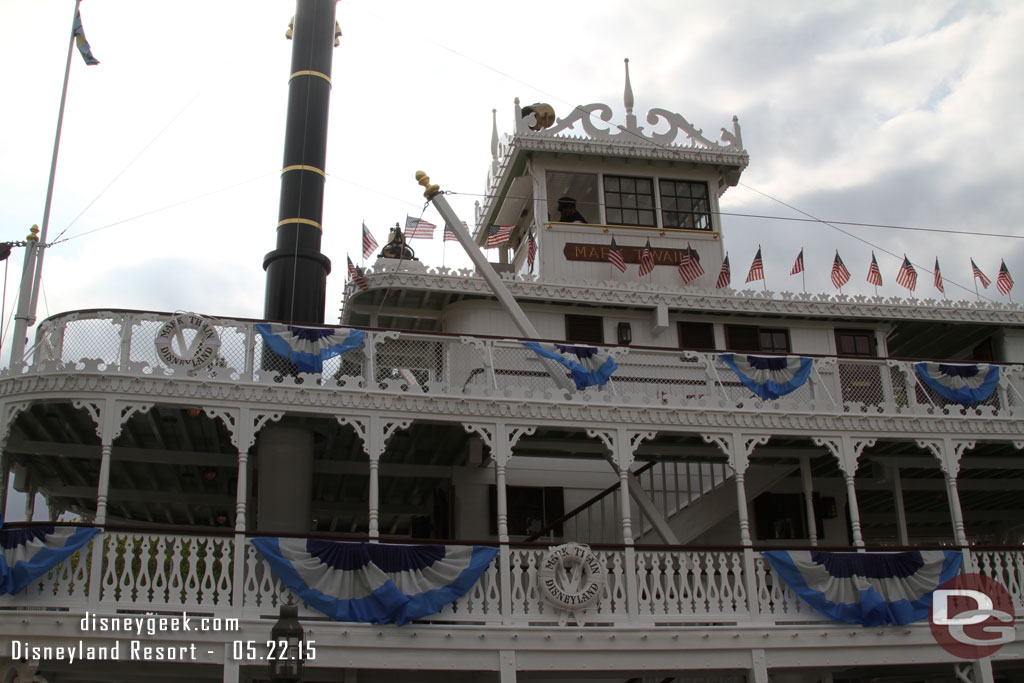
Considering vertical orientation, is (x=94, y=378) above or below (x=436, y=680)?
above

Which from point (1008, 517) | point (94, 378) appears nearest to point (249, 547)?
point (94, 378)

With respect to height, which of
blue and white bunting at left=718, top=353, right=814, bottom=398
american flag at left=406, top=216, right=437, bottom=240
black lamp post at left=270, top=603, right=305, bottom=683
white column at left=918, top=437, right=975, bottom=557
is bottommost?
black lamp post at left=270, top=603, right=305, bottom=683

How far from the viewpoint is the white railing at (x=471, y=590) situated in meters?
14.3

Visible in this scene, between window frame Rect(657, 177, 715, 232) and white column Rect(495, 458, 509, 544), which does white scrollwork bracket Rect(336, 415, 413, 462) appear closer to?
white column Rect(495, 458, 509, 544)

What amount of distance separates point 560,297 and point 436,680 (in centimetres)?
820

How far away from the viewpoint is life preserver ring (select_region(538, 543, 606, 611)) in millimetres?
15695

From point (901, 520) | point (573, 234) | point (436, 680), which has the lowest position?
point (436, 680)

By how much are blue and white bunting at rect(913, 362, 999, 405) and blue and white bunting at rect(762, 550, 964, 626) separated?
10.5 feet

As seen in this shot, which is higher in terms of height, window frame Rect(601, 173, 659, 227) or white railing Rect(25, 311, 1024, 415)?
window frame Rect(601, 173, 659, 227)

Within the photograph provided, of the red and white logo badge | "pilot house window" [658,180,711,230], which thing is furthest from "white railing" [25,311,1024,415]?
"pilot house window" [658,180,711,230]

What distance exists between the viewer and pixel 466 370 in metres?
18.2

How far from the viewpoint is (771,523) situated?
70.3 ft

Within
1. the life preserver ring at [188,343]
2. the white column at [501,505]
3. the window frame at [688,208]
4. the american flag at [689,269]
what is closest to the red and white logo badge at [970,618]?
the white column at [501,505]

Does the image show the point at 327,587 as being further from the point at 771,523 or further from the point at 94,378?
the point at 771,523
